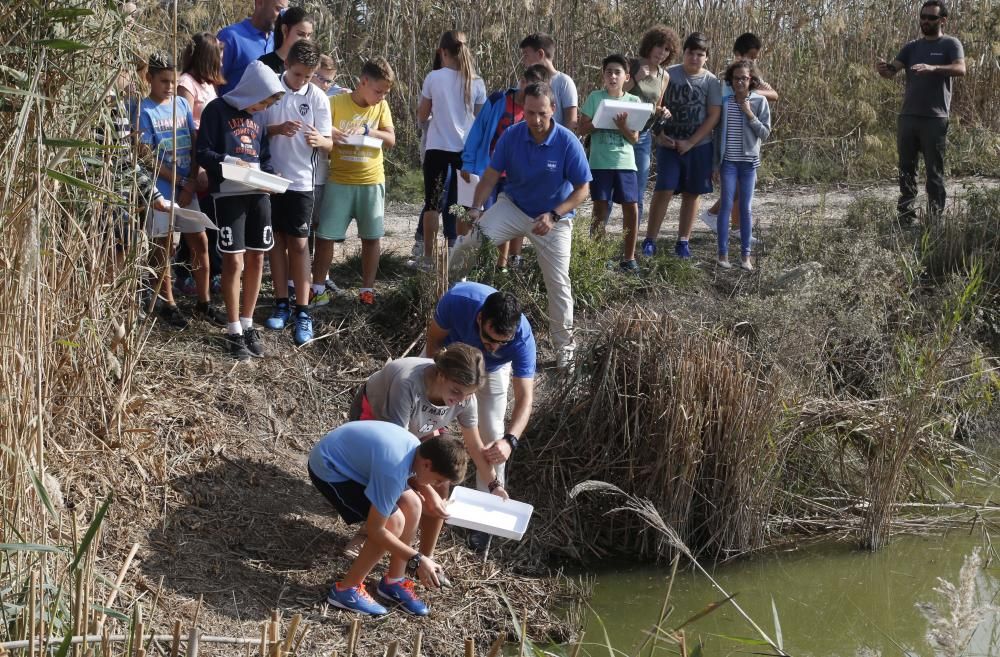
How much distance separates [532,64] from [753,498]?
3152 millimetres

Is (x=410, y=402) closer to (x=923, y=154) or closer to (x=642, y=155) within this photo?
(x=642, y=155)

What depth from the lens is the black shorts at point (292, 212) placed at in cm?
626

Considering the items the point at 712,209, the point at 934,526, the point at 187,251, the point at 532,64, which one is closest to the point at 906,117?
the point at 712,209

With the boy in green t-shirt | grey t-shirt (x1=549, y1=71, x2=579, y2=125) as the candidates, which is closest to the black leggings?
grey t-shirt (x1=549, y1=71, x2=579, y2=125)

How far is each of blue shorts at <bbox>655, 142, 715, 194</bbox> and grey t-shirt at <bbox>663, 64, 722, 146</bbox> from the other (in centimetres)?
9

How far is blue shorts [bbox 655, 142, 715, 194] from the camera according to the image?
8109mm

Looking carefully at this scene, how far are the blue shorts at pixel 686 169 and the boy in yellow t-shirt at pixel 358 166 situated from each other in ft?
7.34

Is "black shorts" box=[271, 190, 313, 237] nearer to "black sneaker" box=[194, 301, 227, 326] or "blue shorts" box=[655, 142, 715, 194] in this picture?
"black sneaker" box=[194, 301, 227, 326]

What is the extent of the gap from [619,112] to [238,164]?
9.30 feet

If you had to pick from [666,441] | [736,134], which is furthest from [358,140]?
[736,134]

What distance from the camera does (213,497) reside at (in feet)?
17.3

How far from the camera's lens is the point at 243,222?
19.3 feet

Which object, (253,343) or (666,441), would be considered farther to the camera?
(253,343)

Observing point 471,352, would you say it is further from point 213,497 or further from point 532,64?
point 532,64
